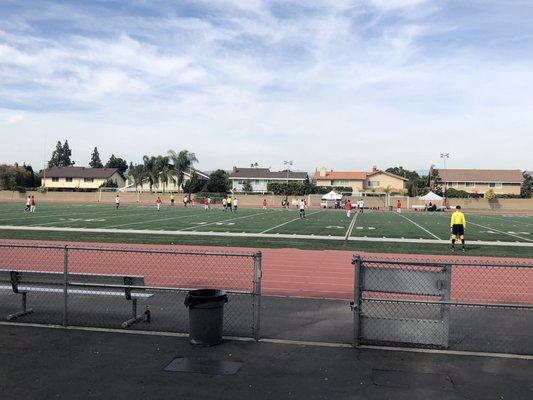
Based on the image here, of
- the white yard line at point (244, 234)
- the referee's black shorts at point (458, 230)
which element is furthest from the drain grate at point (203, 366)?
the white yard line at point (244, 234)

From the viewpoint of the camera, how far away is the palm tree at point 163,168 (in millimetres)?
80688

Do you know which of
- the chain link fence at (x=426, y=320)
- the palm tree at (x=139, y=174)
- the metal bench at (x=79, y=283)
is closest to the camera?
the chain link fence at (x=426, y=320)

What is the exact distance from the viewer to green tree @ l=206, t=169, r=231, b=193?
86688 millimetres

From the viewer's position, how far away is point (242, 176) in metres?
114

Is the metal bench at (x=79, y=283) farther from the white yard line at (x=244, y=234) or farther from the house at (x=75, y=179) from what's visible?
the house at (x=75, y=179)

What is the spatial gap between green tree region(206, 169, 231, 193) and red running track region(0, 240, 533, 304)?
69.4 m

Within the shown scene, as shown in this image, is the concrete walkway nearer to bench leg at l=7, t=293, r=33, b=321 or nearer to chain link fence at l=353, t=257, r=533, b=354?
chain link fence at l=353, t=257, r=533, b=354

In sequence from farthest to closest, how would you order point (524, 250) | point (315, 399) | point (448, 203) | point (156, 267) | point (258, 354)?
point (448, 203)
point (524, 250)
point (156, 267)
point (258, 354)
point (315, 399)

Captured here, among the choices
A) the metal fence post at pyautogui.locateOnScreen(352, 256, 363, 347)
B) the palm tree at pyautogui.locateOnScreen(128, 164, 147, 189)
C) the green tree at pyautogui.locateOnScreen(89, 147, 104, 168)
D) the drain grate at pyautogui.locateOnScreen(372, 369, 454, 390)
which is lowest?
the drain grate at pyautogui.locateOnScreen(372, 369, 454, 390)

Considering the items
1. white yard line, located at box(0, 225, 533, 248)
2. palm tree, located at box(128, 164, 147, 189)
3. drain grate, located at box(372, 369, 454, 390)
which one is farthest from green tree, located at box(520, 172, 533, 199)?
drain grate, located at box(372, 369, 454, 390)

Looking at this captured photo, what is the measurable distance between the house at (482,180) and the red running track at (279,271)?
89.1 meters

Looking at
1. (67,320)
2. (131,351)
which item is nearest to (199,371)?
(131,351)

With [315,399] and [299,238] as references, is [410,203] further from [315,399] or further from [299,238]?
[315,399]

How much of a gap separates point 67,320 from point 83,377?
2.47 meters
